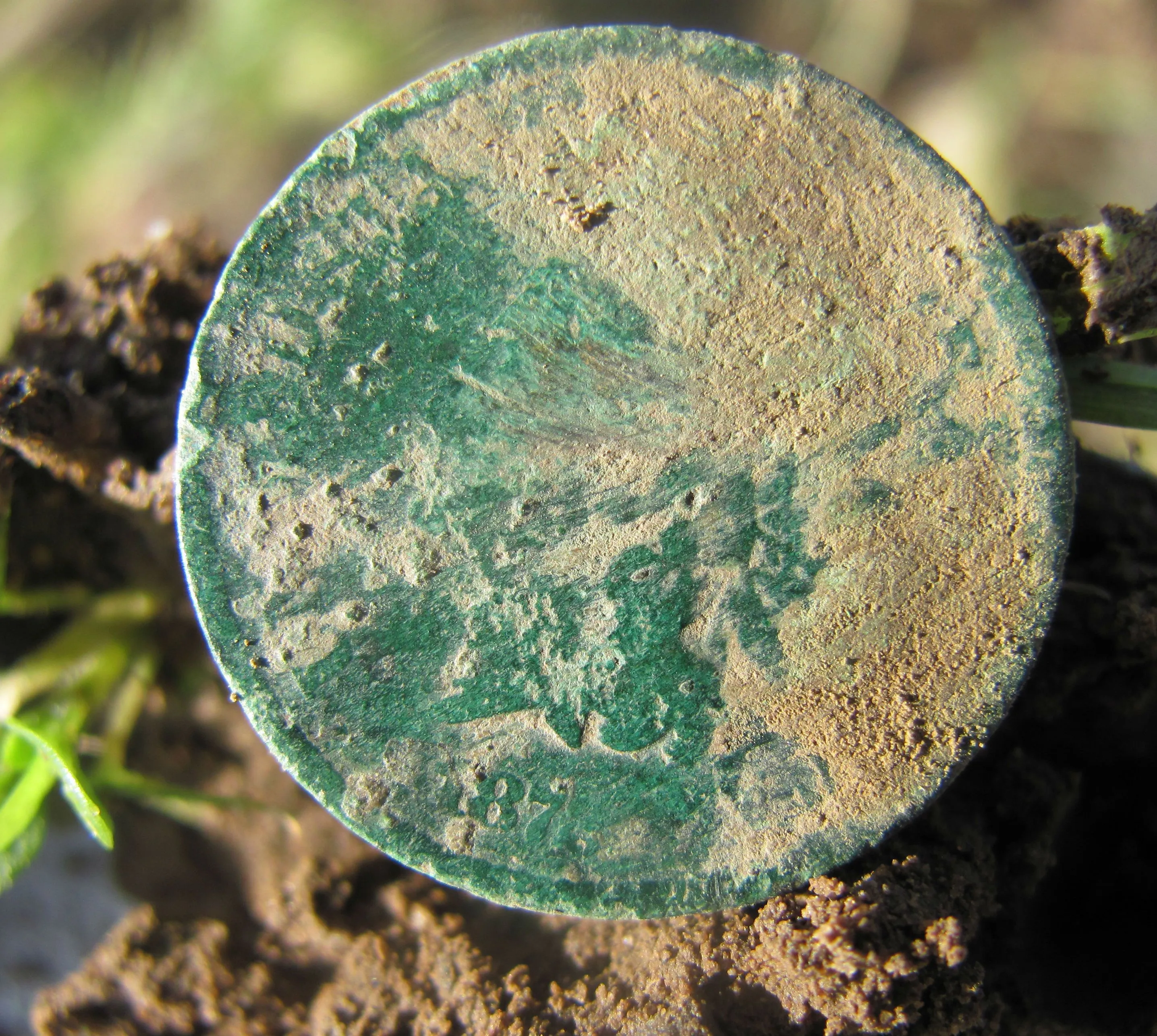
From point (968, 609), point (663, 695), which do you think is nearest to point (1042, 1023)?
point (968, 609)

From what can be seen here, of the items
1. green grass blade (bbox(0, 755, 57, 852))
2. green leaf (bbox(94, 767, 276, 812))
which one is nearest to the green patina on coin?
green leaf (bbox(94, 767, 276, 812))

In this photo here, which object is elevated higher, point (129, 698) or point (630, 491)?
point (630, 491)

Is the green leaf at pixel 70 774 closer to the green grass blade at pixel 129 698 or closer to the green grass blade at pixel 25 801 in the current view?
the green grass blade at pixel 25 801

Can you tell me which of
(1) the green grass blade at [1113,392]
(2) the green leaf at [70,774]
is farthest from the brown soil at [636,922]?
(2) the green leaf at [70,774]

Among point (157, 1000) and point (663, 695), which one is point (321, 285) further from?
point (157, 1000)

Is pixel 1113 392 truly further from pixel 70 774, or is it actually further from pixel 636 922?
pixel 70 774

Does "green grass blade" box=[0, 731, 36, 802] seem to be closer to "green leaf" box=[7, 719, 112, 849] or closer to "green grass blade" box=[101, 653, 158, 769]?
"green leaf" box=[7, 719, 112, 849]

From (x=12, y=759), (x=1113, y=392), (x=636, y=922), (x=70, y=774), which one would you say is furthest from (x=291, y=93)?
(x=636, y=922)
